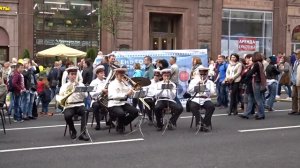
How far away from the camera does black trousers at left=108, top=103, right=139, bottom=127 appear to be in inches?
419

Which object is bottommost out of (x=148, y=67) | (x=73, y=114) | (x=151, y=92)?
(x=73, y=114)

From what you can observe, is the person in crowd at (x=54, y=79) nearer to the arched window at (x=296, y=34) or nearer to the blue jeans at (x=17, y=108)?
the blue jeans at (x=17, y=108)

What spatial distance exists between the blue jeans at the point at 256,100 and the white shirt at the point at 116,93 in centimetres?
391

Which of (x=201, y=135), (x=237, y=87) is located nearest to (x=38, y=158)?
(x=201, y=135)

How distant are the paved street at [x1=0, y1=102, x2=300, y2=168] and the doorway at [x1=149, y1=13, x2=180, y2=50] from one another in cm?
2000

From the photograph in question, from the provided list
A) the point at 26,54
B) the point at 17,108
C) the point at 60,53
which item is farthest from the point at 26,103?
the point at 26,54

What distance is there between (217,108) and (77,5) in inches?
630

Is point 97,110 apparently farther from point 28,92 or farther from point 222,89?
point 222,89

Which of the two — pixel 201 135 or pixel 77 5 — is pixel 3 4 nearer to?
pixel 77 5

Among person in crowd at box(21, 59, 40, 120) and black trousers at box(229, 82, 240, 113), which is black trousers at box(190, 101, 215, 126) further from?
person in crowd at box(21, 59, 40, 120)

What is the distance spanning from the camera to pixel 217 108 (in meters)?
15.7

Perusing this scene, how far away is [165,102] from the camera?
446 inches

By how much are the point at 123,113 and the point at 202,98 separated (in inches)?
76.2

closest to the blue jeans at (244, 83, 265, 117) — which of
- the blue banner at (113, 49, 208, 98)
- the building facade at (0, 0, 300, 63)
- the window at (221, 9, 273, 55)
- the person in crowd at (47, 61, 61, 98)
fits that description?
the blue banner at (113, 49, 208, 98)
